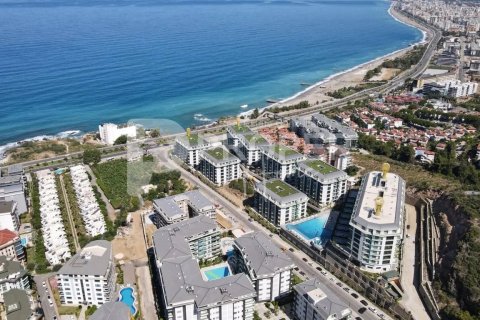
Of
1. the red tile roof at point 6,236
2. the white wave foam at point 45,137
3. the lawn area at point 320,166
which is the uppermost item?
the lawn area at point 320,166

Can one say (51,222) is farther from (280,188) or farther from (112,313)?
(280,188)

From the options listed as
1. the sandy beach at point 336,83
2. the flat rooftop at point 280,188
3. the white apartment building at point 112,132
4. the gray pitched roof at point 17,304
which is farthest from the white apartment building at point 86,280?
the sandy beach at point 336,83

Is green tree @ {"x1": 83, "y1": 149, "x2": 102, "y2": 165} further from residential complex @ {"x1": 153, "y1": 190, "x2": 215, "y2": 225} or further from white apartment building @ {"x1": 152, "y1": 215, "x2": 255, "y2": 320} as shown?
white apartment building @ {"x1": 152, "y1": 215, "x2": 255, "y2": 320}

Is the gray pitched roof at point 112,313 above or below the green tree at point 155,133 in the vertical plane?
above

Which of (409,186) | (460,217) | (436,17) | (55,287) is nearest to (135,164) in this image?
(55,287)

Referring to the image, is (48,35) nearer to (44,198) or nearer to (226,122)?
(226,122)

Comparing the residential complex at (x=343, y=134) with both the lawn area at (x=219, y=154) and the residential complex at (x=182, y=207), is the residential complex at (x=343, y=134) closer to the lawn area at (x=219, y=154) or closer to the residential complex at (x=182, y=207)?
the lawn area at (x=219, y=154)
